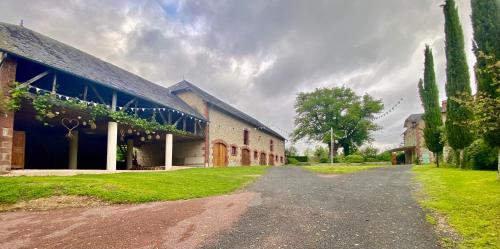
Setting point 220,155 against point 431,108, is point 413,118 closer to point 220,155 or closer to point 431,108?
point 431,108

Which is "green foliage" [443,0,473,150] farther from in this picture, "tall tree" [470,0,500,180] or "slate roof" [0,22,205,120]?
"slate roof" [0,22,205,120]

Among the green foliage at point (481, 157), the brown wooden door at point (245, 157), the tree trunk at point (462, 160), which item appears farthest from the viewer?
the brown wooden door at point (245, 157)

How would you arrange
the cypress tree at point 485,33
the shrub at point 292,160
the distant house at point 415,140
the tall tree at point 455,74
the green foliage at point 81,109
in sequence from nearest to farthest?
the cypress tree at point 485,33 → the green foliage at point 81,109 → the tall tree at point 455,74 → the distant house at point 415,140 → the shrub at point 292,160

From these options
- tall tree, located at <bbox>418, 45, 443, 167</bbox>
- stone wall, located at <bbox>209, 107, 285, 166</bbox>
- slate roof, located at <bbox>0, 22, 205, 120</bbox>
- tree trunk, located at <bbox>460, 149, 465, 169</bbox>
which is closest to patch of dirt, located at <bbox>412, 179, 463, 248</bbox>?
tree trunk, located at <bbox>460, 149, 465, 169</bbox>

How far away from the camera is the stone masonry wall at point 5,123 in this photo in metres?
10.0

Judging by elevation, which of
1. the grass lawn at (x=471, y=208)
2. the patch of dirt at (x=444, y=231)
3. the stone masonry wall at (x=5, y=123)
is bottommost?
the patch of dirt at (x=444, y=231)

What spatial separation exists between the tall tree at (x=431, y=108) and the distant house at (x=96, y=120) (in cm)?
1431

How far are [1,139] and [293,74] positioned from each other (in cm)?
1694

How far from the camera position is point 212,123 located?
22.6 meters

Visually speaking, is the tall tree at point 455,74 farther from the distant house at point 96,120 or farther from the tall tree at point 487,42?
the distant house at point 96,120

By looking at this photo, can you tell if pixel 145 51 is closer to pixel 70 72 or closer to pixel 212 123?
pixel 70 72

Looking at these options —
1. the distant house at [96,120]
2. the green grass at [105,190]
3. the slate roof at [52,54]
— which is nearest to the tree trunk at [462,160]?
the green grass at [105,190]

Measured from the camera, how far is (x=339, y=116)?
4075 centimetres

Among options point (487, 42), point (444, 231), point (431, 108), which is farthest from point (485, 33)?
point (431, 108)
